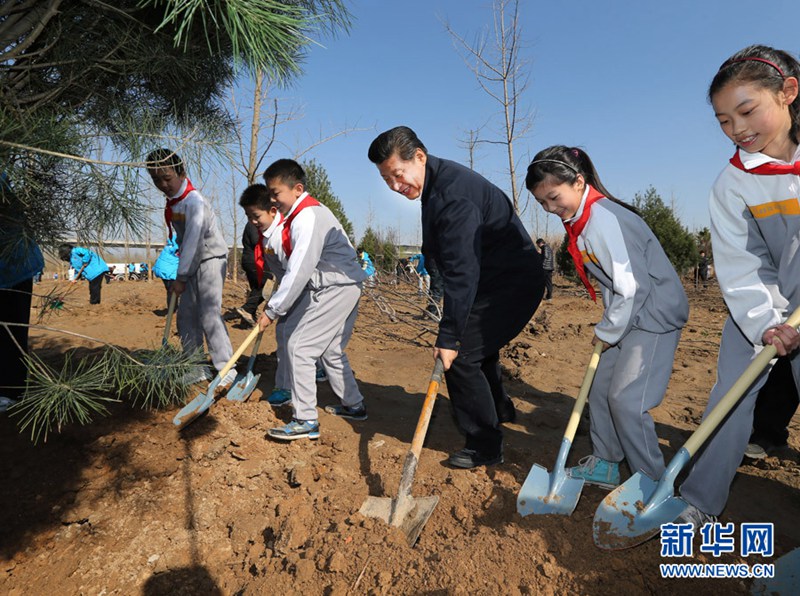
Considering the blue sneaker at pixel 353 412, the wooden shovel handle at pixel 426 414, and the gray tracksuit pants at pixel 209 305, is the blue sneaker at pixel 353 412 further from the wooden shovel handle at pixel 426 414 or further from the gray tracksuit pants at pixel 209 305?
the wooden shovel handle at pixel 426 414

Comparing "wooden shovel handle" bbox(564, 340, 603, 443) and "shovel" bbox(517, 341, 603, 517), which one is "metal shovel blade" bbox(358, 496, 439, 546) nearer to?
"shovel" bbox(517, 341, 603, 517)

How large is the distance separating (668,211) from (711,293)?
2.70m

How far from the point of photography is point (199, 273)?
3.81m

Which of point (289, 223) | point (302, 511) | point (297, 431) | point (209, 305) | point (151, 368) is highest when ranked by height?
point (289, 223)

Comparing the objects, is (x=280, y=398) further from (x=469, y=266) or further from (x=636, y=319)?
(x=636, y=319)

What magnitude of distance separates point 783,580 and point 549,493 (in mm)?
771

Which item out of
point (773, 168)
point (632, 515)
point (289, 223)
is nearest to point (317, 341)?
point (289, 223)

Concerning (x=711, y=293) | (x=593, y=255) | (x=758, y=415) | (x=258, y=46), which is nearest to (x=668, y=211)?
(x=711, y=293)

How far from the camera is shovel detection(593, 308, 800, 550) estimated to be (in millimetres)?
1801

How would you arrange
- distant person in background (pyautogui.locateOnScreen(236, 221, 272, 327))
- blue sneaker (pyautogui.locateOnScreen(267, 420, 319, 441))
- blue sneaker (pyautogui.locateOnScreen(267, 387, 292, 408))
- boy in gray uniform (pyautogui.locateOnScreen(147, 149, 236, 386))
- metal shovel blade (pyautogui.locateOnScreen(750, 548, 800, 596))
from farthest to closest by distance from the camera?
1. distant person in background (pyautogui.locateOnScreen(236, 221, 272, 327))
2. blue sneaker (pyautogui.locateOnScreen(267, 387, 292, 408))
3. boy in gray uniform (pyautogui.locateOnScreen(147, 149, 236, 386))
4. blue sneaker (pyautogui.locateOnScreen(267, 420, 319, 441))
5. metal shovel blade (pyautogui.locateOnScreen(750, 548, 800, 596))

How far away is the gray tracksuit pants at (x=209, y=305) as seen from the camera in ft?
12.5

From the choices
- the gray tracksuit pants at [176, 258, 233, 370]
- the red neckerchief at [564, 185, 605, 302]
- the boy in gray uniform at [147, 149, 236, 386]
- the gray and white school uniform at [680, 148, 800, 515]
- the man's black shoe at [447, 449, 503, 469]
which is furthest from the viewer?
the gray tracksuit pants at [176, 258, 233, 370]

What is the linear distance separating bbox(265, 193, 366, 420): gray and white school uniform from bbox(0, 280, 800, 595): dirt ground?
29 cm

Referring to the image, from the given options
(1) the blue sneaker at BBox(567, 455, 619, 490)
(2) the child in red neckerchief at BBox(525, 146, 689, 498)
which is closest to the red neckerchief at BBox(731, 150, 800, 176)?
(2) the child in red neckerchief at BBox(525, 146, 689, 498)
